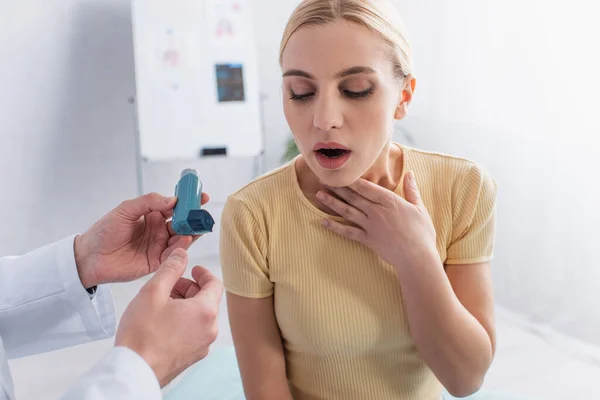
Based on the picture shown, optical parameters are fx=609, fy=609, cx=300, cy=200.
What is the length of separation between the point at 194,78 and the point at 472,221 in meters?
2.30

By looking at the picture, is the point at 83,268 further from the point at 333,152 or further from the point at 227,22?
the point at 227,22

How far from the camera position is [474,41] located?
2.48 m

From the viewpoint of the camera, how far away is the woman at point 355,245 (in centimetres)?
93

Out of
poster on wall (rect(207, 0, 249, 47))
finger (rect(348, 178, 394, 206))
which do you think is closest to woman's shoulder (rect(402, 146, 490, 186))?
finger (rect(348, 178, 394, 206))

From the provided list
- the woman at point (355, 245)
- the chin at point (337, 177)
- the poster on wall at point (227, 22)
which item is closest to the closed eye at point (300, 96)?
the woman at point (355, 245)

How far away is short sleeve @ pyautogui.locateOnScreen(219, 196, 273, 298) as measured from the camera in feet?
3.28

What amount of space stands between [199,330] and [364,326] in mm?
301

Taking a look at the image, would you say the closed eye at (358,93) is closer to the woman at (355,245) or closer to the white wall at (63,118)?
the woman at (355,245)

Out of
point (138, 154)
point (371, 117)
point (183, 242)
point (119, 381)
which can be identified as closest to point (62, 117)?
point (138, 154)

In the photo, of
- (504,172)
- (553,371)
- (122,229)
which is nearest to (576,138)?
(504,172)

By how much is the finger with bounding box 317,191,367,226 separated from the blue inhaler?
0.19 metres

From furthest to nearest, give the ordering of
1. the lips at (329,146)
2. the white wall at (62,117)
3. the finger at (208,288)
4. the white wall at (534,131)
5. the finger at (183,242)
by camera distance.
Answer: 1. the white wall at (62,117)
2. the white wall at (534,131)
3. the finger at (183,242)
4. the lips at (329,146)
5. the finger at (208,288)

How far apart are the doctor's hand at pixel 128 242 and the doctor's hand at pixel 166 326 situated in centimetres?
26

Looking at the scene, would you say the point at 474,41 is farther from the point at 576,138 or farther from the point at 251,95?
the point at 251,95
